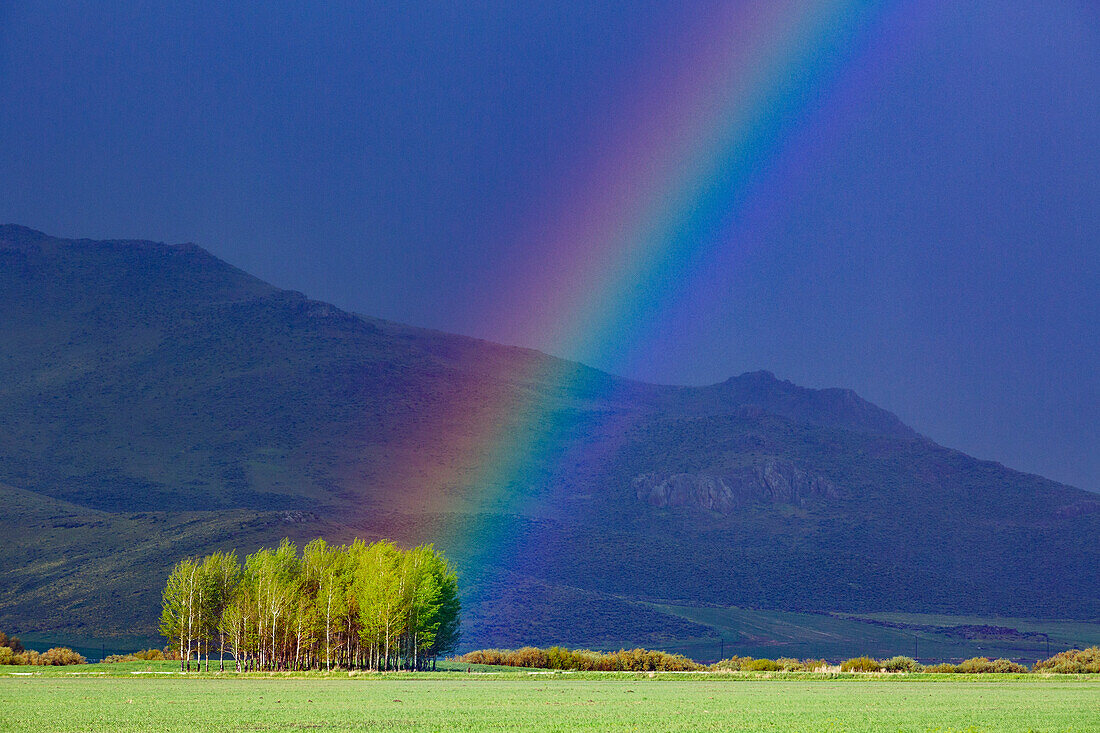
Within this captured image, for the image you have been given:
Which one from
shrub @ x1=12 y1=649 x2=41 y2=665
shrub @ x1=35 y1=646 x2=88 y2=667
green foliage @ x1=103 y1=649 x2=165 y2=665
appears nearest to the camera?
shrub @ x1=35 y1=646 x2=88 y2=667

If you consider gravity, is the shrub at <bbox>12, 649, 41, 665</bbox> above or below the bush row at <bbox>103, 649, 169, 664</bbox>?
below

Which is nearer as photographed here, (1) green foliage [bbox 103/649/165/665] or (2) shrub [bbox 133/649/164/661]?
(1) green foliage [bbox 103/649/165/665]

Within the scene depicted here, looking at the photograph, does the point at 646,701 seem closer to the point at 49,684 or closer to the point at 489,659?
the point at 49,684

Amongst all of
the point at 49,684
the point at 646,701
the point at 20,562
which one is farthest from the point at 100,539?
the point at 646,701

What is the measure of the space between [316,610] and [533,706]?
42.0m

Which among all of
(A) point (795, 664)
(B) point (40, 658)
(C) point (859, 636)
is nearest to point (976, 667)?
(A) point (795, 664)

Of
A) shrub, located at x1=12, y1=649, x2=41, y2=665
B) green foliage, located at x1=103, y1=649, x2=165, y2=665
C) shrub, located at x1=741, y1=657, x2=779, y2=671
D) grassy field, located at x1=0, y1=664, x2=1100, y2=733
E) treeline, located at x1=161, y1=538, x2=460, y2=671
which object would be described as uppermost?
treeline, located at x1=161, y1=538, x2=460, y2=671

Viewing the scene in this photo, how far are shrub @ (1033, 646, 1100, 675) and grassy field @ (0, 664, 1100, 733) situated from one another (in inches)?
643

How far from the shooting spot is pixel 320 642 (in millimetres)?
75875

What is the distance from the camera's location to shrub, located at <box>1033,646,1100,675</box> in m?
70.1

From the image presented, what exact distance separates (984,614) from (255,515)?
125 metres

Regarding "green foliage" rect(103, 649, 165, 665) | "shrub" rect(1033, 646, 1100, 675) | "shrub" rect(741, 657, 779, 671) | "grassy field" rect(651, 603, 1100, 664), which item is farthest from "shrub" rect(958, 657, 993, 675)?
"green foliage" rect(103, 649, 165, 665)

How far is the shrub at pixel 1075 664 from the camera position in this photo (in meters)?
70.1

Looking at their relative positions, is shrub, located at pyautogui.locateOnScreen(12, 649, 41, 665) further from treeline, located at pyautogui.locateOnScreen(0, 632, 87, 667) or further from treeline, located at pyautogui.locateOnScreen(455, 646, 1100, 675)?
treeline, located at pyautogui.locateOnScreen(455, 646, 1100, 675)
